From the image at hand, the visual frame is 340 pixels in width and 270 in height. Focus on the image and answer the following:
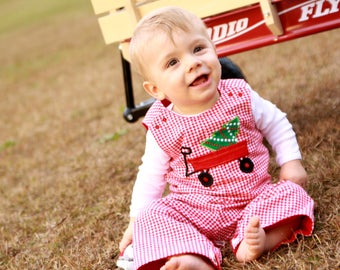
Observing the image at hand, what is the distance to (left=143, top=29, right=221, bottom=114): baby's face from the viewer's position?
1905 mm

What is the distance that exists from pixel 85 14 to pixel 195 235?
39.9 ft

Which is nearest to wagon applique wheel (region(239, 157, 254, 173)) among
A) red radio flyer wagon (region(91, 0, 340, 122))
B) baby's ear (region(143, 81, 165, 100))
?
baby's ear (region(143, 81, 165, 100))

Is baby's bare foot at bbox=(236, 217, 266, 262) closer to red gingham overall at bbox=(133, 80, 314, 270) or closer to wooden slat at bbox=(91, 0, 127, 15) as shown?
red gingham overall at bbox=(133, 80, 314, 270)

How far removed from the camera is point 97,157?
3680mm

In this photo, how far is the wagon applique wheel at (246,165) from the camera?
2.05 meters

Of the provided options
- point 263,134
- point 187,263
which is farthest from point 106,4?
point 187,263

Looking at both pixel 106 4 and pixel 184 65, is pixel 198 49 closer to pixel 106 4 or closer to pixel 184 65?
pixel 184 65

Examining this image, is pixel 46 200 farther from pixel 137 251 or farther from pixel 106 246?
pixel 137 251

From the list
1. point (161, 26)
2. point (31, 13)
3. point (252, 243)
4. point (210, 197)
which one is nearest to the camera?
point (252, 243)

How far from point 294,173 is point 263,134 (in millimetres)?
224

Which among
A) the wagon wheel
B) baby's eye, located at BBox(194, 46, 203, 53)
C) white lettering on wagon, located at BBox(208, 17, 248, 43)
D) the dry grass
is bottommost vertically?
the dry grass

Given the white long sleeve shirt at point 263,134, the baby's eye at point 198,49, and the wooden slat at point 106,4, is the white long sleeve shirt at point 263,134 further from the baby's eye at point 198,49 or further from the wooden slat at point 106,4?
the wooden slat at point 106,4

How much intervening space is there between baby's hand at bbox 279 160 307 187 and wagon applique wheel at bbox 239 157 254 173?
15 cm

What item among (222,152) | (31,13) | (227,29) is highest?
(227,29)
